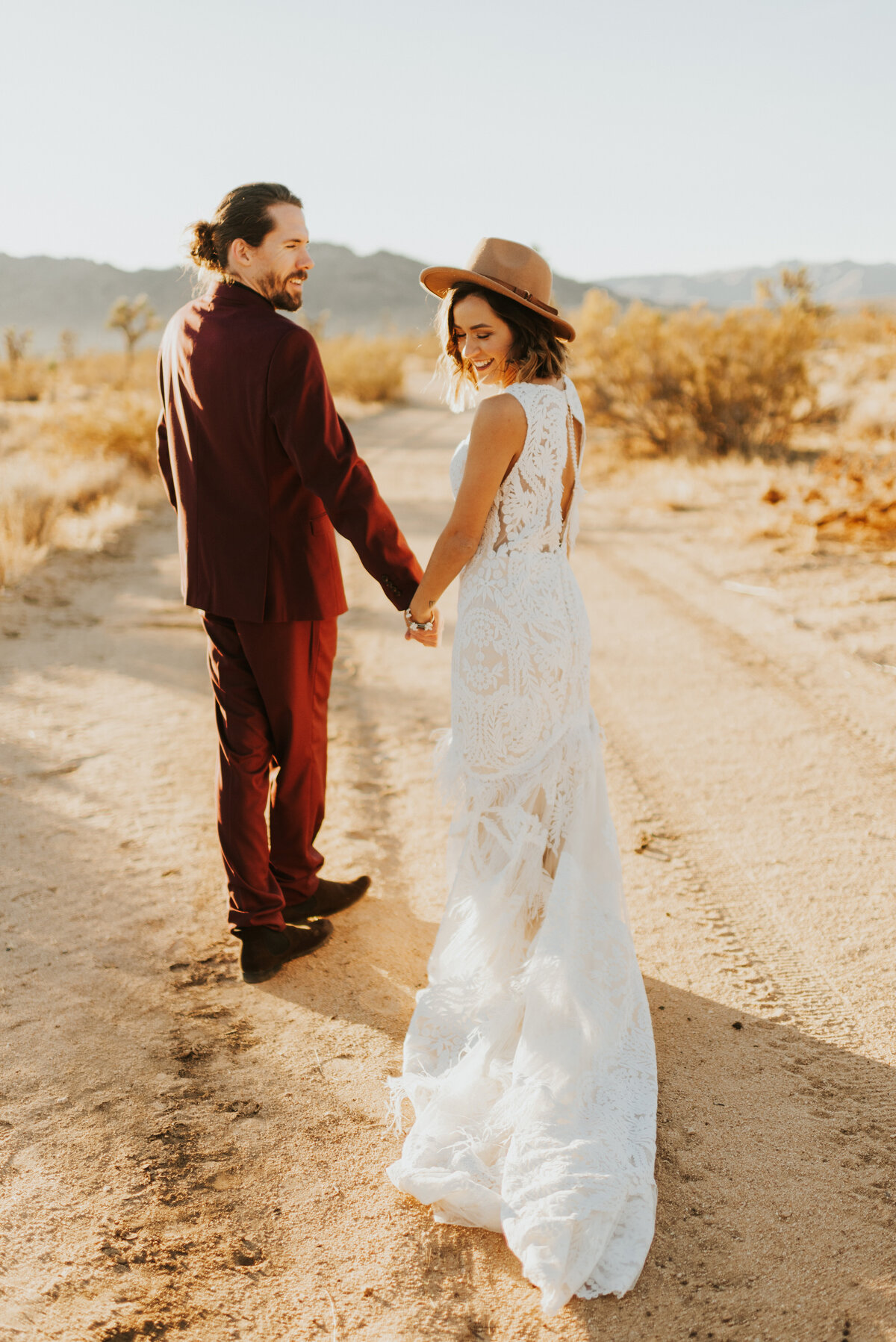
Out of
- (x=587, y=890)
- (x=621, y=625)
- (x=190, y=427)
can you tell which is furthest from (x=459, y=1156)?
(x=621, y=625)

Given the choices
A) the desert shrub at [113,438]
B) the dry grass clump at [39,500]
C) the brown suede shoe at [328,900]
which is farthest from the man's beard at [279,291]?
the desert shrub at [113,438]

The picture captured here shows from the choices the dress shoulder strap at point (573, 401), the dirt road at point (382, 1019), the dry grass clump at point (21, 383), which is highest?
the dry grass clump at point (21, 383)

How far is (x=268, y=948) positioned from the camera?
292 cm

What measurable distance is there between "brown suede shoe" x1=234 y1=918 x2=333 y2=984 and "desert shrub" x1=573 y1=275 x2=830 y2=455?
10.7 metres

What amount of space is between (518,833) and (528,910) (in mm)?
207

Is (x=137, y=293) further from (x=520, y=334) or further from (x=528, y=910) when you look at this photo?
(x=528, y=910)

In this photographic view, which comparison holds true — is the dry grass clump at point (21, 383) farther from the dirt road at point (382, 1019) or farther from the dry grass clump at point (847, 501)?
the dirt road at point (382, 1019)

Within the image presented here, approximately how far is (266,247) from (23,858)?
7.85 ft

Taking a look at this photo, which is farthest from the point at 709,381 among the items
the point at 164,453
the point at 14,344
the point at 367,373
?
the point at 14,344

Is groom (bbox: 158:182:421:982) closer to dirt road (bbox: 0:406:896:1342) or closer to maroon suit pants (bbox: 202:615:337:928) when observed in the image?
maroon suit pants (bbox: 202:615:337:928)

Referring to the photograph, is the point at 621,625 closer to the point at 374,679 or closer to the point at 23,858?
the point at 374,679

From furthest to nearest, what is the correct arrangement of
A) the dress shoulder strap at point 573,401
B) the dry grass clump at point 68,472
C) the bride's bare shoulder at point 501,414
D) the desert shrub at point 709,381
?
the desert shrub at point 709,381, the dry grass clump at point 68,472, the dress shoulder strap at point 573,401, the bride's bare shoulder at point 501,414

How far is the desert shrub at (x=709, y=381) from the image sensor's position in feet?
39.3

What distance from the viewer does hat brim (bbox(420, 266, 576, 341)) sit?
2217 millimetres
